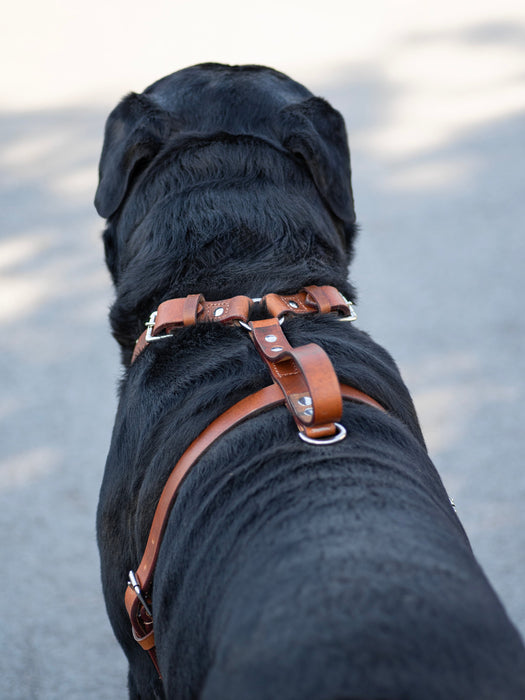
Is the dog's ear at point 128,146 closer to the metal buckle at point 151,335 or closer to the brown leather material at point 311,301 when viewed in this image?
the metal buckle at point 151,335

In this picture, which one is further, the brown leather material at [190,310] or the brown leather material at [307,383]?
the brown leather material at [190,310]

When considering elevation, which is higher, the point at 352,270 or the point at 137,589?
the point at 137,589

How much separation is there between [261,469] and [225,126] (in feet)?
3.48

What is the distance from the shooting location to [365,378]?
1.58 metres

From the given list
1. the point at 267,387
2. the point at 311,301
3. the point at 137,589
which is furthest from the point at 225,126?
the point at 137,589

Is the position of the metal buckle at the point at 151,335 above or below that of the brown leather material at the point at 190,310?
below

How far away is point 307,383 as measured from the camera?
1.29m

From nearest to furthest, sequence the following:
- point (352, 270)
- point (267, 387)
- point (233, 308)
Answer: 1. point (267, 387)
2. point (233, 308)
3. point (352, 270)

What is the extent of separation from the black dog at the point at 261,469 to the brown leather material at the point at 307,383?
5cm

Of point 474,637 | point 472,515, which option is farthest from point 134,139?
point 472,515

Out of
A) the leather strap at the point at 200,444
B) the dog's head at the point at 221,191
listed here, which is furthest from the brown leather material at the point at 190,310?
the leather strap at the point at 200,444

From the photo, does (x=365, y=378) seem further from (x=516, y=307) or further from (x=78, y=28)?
(x=78, y=28)

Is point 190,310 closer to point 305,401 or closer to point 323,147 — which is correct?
point 305,401

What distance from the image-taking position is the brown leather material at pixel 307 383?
4.24 ft
